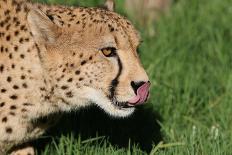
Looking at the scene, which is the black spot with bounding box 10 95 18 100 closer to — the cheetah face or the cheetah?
the cheetah

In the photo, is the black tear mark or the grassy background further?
the grassy background

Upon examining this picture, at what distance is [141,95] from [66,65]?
0.46 m

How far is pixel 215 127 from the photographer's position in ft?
17.7

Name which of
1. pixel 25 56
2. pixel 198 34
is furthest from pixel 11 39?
pixel 198 34

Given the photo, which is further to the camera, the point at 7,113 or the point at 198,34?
the point at 198,34

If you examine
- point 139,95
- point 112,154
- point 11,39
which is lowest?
point 112,154

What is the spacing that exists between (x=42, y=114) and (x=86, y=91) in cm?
32

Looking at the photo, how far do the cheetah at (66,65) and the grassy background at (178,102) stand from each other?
529 millimetres

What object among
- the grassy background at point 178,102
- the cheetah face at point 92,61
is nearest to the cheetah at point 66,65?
the cheetah face at point 92,61

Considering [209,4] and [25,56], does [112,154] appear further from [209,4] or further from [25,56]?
[209,4]

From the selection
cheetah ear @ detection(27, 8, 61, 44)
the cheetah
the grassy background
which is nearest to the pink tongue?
the cheetah

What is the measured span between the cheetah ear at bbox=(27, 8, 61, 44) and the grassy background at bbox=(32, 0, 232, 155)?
87cm

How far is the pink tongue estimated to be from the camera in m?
4.33

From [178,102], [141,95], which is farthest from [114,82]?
[178,102]
